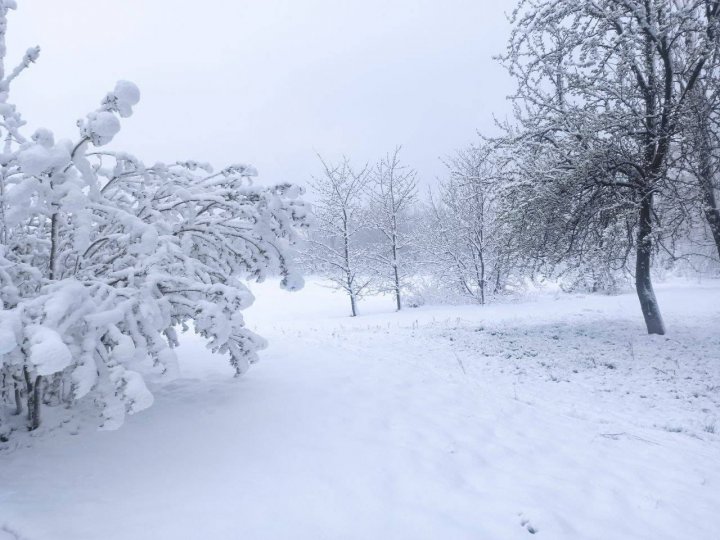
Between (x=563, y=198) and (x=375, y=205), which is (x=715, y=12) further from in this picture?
(x=375, y=205)

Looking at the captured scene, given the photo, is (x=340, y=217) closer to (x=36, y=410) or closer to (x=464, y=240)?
(x=464, y=240)

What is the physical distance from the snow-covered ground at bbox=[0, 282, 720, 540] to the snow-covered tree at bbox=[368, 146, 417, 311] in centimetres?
1416

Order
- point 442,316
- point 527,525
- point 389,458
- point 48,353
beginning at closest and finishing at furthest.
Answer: point 48,353 → point 527,525 → point 389,458 → point 442,316

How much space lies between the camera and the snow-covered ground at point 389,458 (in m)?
3.02

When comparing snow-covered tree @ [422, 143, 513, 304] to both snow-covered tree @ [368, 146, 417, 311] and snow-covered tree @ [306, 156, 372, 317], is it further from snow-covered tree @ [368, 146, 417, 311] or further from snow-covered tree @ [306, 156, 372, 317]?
snow-covered tree @ [306, 156, 372, 317]

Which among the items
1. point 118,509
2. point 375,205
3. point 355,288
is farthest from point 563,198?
point 375,205

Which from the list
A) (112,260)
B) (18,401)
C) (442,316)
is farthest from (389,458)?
(442,316)

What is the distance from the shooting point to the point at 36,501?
3.17m

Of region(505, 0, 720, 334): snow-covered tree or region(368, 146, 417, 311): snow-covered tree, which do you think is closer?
region(505, 0, 720, 334): snow-covered tree

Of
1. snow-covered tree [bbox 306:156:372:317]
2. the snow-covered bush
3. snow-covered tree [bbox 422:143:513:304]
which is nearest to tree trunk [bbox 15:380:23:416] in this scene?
the snow-covered bush

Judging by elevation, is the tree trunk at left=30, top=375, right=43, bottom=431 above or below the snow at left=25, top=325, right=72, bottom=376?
below

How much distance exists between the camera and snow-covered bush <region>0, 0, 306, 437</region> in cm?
310

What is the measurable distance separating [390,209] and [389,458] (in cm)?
1895

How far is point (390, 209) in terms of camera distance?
22125 millimetres
